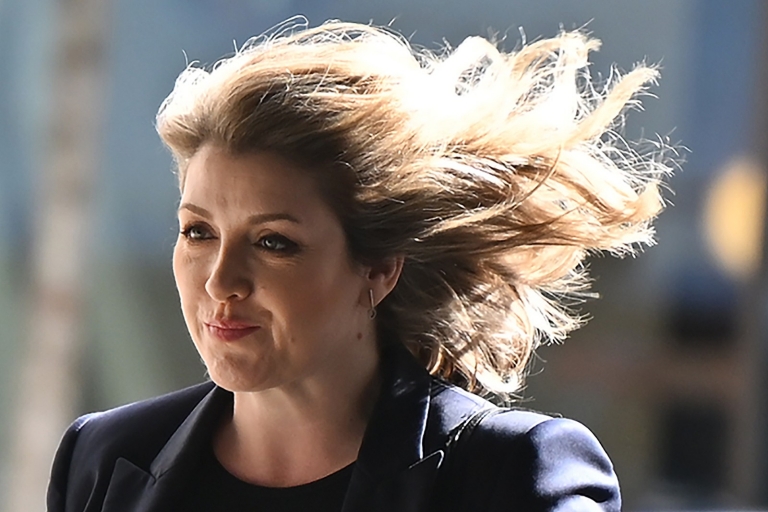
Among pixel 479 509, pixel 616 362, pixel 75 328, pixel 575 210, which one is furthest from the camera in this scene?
pixel 616 362

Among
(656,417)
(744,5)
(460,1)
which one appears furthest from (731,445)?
(460,1)

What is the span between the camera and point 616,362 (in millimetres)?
4441

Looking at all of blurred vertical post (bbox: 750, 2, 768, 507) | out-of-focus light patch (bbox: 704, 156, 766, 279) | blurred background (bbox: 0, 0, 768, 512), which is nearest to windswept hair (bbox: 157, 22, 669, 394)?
blurred background (bbox: 0, 0, 768, 512)

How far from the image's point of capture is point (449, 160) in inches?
52.9

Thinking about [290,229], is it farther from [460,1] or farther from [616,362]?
[616,362]

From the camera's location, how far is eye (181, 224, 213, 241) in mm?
1308

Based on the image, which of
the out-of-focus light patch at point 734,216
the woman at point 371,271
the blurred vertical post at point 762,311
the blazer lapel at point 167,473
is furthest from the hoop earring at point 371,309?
the out-of-focus light patch at point 734,216

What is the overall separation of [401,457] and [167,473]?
273 millimetres

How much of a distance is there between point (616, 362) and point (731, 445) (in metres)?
0.52

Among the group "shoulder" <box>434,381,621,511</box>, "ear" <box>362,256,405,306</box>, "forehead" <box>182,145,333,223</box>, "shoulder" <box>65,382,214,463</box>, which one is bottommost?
"shoulder" <box>434,381,621,511</box>

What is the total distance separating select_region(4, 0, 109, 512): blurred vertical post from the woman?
1.79 m

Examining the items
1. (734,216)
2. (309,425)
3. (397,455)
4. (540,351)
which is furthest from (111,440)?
(734,216)

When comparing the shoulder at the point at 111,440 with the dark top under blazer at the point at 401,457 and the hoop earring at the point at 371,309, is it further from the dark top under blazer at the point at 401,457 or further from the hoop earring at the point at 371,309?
the hoop earring at the point at 371,309

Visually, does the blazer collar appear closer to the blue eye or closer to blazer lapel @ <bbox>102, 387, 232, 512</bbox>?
blazer lapel @ <bbox>102, 387, 232, 512</bbox>
